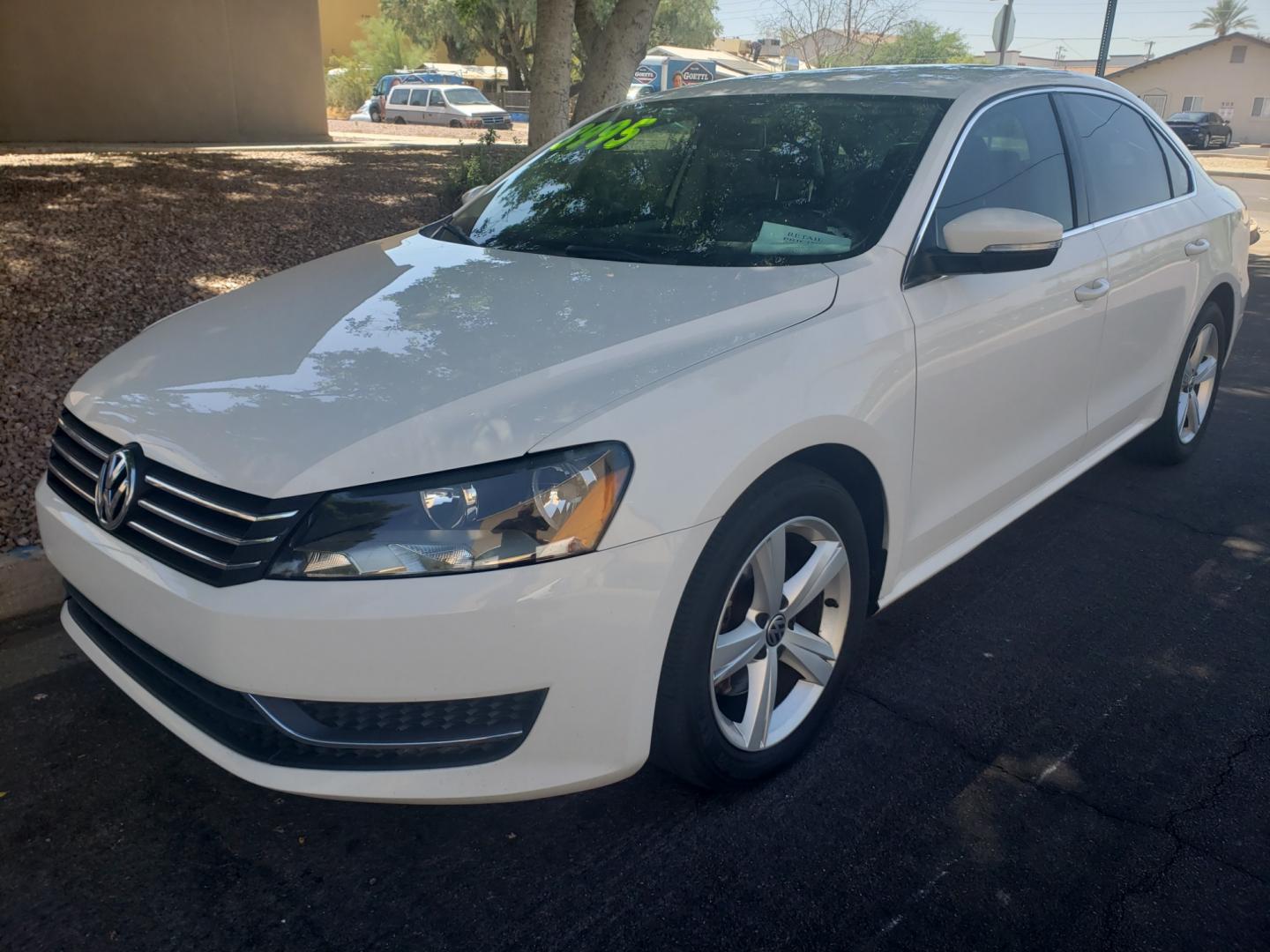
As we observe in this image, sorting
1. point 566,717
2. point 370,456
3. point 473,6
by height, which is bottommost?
point 566,717

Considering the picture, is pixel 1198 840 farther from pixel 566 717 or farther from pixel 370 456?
pixel 370 456

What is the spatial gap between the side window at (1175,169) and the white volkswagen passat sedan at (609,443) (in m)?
0.95

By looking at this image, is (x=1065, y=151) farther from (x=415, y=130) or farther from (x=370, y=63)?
(x=370, y=63)

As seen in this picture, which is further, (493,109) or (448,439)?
(493,109)

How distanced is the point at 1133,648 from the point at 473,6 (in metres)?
12.0

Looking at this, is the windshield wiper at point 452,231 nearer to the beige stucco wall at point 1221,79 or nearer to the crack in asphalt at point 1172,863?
the crack in asphalt at point 1172,863

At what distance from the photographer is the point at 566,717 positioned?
7.18 ft

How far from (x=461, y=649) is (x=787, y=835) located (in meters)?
1.04

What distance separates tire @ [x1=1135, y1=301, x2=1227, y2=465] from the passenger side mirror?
7.01ft

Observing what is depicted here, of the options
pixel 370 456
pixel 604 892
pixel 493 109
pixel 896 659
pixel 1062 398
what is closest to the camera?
pixel 370 456

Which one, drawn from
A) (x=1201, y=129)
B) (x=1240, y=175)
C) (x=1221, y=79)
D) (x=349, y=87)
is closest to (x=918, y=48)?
(x=1240, y=175)

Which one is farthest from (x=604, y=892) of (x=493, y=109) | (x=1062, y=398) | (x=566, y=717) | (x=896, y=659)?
(x=493, y=109)

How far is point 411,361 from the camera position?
251cm

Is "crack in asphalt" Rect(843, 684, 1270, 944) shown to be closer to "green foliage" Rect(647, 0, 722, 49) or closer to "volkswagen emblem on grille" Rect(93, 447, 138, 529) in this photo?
"volkswagen emblem on grille" Rect(93, 447, 138, 529)
